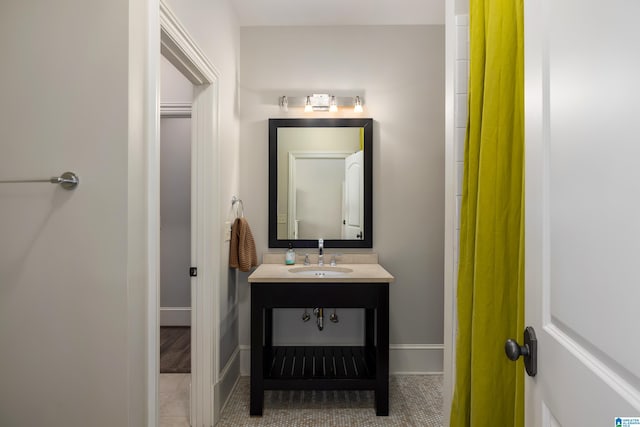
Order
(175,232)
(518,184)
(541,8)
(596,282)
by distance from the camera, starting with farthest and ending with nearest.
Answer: (175,232) < (518,184) < (541,8) < (596,282)

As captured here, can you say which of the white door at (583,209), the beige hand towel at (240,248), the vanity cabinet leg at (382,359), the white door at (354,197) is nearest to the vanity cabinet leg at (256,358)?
the beige hand towel at (240,248)

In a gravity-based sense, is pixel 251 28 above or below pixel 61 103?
above

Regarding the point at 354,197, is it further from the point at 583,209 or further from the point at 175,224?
the point at 583,209

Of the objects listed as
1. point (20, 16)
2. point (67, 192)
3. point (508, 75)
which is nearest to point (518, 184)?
point (508, 75)

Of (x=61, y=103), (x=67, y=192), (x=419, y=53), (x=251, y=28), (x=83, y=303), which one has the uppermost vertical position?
(x=251, y=28)

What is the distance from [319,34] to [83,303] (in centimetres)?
252

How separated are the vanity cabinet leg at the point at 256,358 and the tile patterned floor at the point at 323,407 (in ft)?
0.28

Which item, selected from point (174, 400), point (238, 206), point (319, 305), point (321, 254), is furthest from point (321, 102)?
point (174, 400)

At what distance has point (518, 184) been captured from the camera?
1.18 meters

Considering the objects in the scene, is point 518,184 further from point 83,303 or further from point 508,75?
point 83,303

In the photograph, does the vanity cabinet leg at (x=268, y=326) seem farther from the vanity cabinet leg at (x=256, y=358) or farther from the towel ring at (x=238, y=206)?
the towel ring at (x=238, y=206)

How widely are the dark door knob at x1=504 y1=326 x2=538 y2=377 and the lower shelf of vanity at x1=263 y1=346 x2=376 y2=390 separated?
5.37 ft

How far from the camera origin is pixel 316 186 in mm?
2957

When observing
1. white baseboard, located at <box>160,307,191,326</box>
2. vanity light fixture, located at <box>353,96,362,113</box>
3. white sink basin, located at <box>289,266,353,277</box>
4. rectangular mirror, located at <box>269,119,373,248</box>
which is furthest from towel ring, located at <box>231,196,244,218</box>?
white baseboard, located at <box>160,307,191,326</box>
